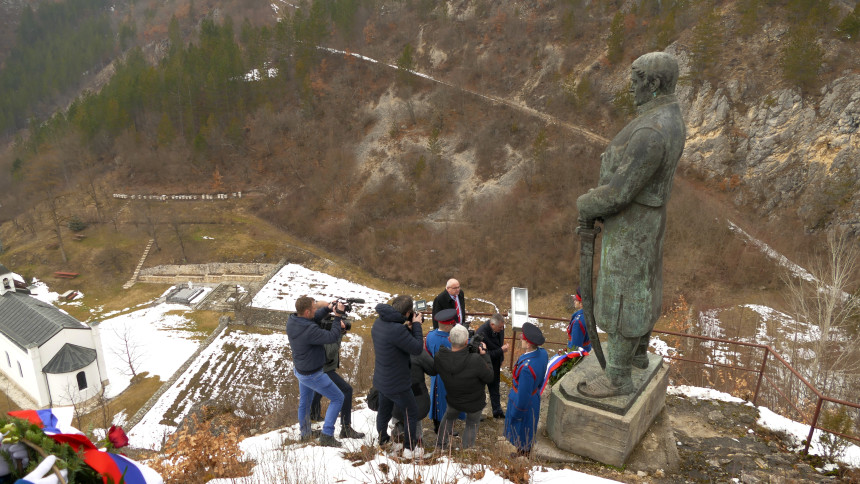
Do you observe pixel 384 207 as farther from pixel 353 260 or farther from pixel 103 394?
pixel 103 394

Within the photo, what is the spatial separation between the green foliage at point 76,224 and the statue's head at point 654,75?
44156mm

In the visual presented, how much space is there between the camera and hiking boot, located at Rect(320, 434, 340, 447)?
564 centimetres

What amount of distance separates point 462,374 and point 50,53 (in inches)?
4106

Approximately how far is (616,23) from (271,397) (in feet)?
107

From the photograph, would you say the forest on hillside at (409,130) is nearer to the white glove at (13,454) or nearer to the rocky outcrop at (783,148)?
the rocky outcrop at (783,148)

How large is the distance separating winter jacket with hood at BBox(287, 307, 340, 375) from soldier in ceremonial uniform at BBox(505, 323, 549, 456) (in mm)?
2202

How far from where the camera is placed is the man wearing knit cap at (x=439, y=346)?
563 centimetres

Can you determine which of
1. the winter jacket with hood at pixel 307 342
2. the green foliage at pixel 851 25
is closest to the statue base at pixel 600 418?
the winter jacket with hood at pixel 307 342

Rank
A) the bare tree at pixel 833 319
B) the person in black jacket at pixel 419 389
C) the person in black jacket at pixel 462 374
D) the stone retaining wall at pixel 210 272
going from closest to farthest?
1. the person in black jacket at pixel 462 374
2. the person in black jacket at pixel 419 389
3. the bare tree at pixel 833 319
4. the stone retaining wall at pixel 210 272

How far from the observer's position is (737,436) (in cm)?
565

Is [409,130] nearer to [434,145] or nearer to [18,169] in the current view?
[434,145]

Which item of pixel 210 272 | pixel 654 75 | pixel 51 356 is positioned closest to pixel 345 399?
pixel 654 75

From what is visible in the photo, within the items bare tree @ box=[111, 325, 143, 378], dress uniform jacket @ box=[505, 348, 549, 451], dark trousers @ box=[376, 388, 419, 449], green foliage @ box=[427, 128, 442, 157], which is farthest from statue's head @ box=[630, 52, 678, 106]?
green foliage @ box=[427, 128, 442, 157]

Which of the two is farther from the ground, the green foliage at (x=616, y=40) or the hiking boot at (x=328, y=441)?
the green foliage at (x=616, y=40)
